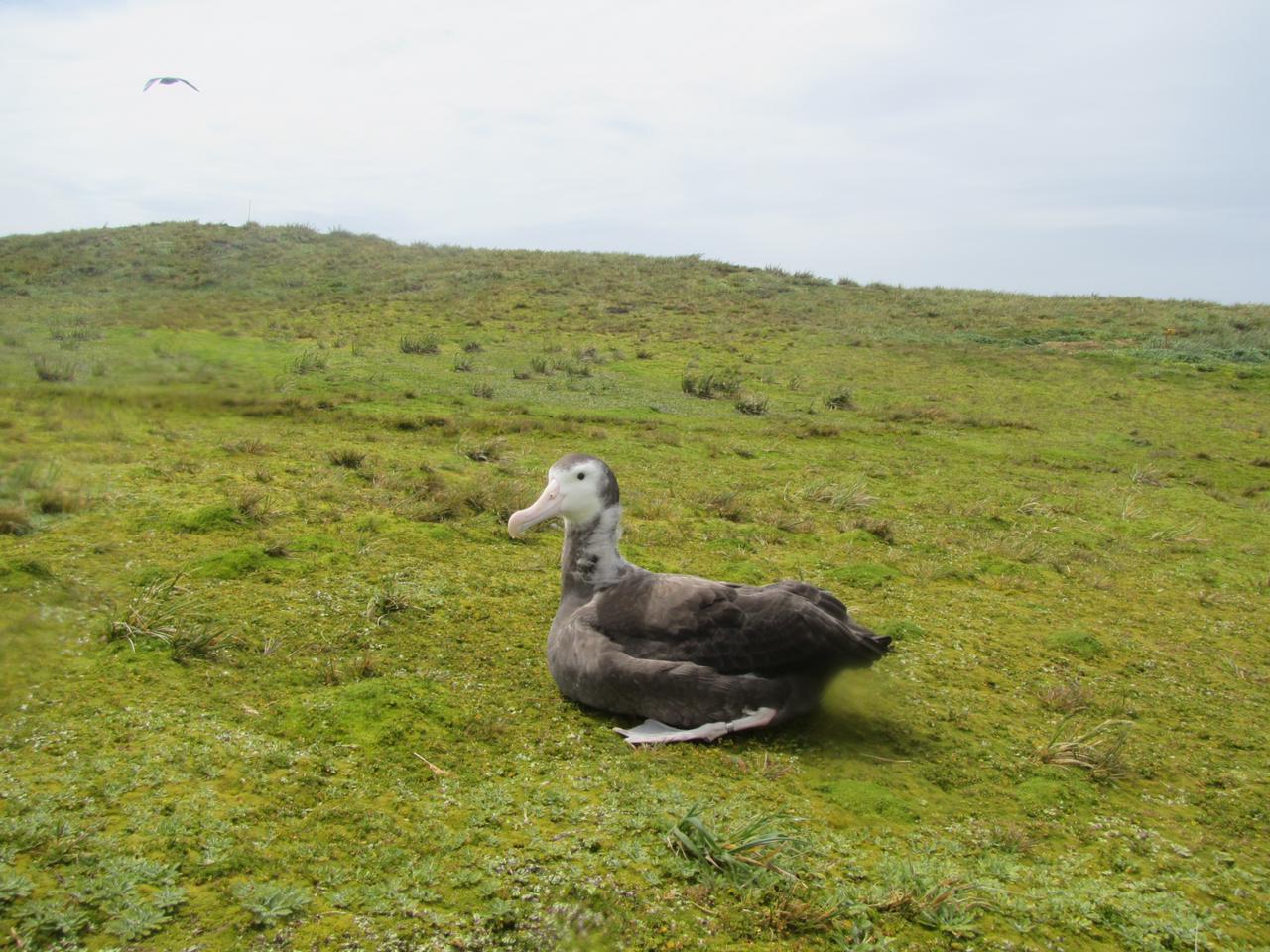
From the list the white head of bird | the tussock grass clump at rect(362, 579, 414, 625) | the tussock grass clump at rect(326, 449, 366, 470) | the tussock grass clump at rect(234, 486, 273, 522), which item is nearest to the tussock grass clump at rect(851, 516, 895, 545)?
the white head of bird

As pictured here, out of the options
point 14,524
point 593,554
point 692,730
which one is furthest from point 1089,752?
point 14,524

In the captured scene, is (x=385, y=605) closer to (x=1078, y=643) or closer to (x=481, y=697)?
(x=481, y=697)

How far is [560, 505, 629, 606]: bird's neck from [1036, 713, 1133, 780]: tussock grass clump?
270cm

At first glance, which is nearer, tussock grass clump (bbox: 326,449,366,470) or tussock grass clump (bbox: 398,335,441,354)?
tussock grass clump (bbox: 326,449,366,470)

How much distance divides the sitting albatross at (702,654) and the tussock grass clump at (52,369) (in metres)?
3.62

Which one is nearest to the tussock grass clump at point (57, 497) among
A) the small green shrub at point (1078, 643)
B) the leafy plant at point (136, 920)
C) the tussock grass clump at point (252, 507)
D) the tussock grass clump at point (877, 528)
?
the leafy plant at point (136, 920)

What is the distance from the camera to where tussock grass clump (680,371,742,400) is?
20562mm

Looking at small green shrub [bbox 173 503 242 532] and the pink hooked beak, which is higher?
the pink hooked beak

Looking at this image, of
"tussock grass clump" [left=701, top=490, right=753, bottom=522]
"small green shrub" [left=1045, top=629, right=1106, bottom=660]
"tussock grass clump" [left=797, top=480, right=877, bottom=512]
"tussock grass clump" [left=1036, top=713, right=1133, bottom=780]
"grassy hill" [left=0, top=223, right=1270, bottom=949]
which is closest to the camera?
"grassy hill" [left=0, top=223, right=1270, bottom=949]

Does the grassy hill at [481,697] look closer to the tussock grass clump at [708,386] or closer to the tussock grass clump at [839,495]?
the tussock grass clump at [839,495]

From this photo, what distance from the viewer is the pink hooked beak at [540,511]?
5.66 meters

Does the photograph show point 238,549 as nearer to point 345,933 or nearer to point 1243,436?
point 345,933

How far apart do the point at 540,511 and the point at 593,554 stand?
0.46 metres

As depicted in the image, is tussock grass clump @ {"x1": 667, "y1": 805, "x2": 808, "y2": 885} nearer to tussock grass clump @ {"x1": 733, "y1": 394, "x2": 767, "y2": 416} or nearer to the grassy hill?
the grassy hill
